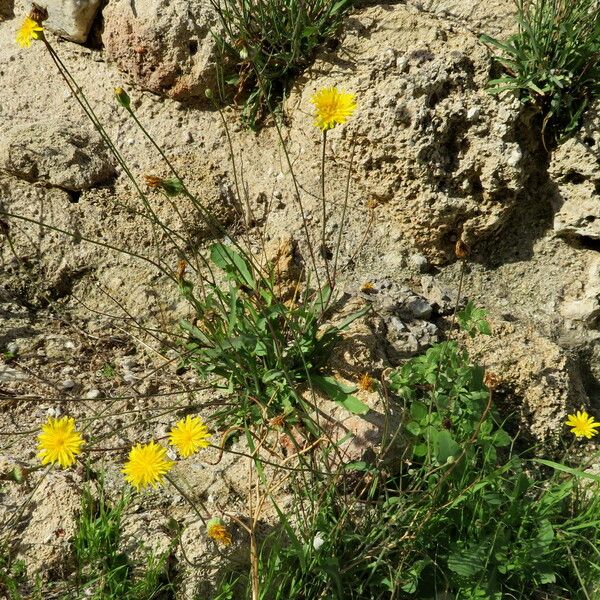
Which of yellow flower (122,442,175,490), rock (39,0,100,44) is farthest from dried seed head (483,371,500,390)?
rock (39,0,100,44)

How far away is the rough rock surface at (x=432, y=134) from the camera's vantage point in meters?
2.91

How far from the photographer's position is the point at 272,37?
3.14m

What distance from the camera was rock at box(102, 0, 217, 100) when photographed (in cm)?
315

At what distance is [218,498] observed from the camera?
2.35 meters

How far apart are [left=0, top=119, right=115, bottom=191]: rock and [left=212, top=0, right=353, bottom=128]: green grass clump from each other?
0.75m

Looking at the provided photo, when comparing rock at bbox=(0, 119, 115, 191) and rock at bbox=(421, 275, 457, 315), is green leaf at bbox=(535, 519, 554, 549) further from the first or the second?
rock at bbox=(0, 119, 115, 191)

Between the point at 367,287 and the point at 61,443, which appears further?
the point at 367,287

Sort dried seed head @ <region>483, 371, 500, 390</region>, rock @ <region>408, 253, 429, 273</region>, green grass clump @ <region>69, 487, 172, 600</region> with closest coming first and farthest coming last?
1. green grass clump @ <region>69, 487, 172, 600</region>
2. dried seed head @ <region>483, 371, 500, 390</region>
3. rock @ <region>408, 253, 429, 273</region>

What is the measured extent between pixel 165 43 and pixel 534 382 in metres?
2.31

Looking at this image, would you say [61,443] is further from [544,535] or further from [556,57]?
[556,57]

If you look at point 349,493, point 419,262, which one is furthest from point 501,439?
point 419,262

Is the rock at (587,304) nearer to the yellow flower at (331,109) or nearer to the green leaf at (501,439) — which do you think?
the green leaf at (501,439)

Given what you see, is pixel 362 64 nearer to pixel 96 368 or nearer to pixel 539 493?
pixel 96 368

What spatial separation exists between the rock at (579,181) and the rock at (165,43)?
172cm
